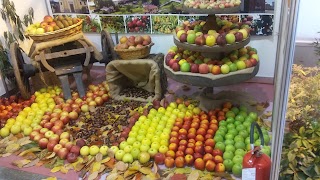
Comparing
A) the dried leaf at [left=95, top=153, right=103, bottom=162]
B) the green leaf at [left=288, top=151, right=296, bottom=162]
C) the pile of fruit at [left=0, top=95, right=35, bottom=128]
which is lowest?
the dried leaf at [left=95, top=153, right=103, bottom=162]

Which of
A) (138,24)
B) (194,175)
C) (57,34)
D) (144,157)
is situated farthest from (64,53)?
(194,175)

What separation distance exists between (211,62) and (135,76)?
1.07m

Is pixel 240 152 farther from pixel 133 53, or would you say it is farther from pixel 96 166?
pixel 133 53

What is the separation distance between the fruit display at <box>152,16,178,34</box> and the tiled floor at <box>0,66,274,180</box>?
0.63 metres

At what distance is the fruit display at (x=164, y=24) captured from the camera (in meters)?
3.79

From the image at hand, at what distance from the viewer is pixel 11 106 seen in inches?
136

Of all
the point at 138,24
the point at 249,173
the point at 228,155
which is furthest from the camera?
the point at 138,24

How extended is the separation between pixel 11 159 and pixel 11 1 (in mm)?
2039

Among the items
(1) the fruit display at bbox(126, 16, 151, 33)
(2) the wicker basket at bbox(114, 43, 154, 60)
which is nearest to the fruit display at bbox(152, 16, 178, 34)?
(1) the fruit display at bbox(126, 16, 151, 33)

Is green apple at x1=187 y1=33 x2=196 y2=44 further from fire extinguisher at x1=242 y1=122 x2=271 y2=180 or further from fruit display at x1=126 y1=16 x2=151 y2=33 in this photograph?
fruit display at x1=126 y1=16 x2=151 y2=33

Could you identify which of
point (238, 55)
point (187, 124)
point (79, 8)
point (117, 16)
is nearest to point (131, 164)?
point (187, 124)

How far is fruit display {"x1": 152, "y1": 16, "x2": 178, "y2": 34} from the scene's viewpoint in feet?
12.4

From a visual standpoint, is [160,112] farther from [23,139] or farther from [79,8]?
[79,8]

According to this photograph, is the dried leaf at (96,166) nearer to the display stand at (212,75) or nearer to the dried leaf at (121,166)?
the dried leaf at (121,166)
